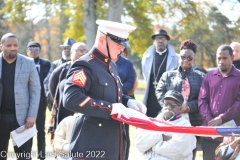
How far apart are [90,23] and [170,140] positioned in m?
11.8

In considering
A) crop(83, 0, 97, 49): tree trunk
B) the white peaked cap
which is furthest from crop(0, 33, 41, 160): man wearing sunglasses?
crop(83, 0, 97, 49): tree trunk

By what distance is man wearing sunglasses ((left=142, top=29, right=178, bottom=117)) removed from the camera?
25.6 ft

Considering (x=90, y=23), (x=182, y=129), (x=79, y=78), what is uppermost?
(x=90, y=23)

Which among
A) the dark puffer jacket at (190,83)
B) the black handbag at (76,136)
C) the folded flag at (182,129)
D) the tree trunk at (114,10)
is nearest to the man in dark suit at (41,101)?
the dark puffer jacket at (190,83)

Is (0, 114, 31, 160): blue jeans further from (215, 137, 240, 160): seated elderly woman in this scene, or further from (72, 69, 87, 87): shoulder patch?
(72, 69, 87, 87): shoulder patch

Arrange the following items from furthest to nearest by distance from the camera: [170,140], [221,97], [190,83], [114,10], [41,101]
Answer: [114,10] → [41,101] → [190,83] → [221,97] → [170,140]

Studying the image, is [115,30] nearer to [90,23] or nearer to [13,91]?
[13,91]

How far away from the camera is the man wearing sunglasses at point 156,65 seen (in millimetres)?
7789

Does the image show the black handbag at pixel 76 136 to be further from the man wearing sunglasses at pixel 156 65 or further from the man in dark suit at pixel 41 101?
the man in dark suit at pixel 41 101

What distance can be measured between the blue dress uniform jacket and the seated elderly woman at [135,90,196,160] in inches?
68.7

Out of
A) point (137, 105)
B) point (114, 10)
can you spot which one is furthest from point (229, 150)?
point (114, 10)

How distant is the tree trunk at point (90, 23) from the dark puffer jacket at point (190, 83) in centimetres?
1011

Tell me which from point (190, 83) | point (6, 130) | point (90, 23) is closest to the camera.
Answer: point (6, 130)

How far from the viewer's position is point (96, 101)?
404 cm
